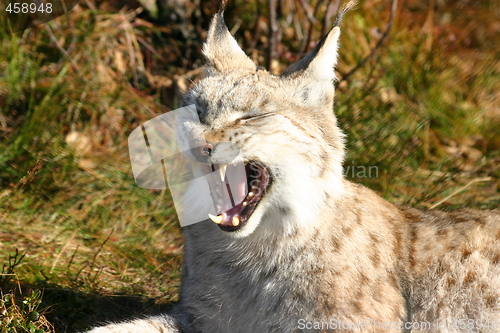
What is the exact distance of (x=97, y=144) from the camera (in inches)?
220

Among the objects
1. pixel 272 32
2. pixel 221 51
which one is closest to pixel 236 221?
pixel 221 51

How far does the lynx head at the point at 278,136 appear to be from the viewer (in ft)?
10.5

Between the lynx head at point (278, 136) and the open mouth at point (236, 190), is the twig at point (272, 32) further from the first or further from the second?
the open mouth at point (236, 190)

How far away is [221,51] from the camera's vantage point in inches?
150

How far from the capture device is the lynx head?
321 cm

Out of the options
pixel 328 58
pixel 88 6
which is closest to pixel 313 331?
pixel 328 58

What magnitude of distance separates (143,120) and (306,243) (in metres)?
2.93

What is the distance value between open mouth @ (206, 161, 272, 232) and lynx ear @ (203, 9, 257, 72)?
2.48ft

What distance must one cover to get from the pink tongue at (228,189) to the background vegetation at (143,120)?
123 cm

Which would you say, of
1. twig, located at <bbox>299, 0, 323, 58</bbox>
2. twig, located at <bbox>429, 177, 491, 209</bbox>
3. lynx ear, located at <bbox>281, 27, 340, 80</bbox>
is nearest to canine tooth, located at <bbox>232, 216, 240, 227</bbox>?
lynx ear, located at <bbox>281, 27, 340, 80</bbox>

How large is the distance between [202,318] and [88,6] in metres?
4.11

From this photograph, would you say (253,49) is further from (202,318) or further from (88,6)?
(202,318)

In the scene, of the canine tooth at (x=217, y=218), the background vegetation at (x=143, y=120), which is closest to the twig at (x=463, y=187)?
the background vegetation at (x=143, y=120)

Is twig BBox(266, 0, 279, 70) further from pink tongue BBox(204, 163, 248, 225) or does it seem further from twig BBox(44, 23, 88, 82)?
pink tongue BBox(204, 163, 248, 225)
